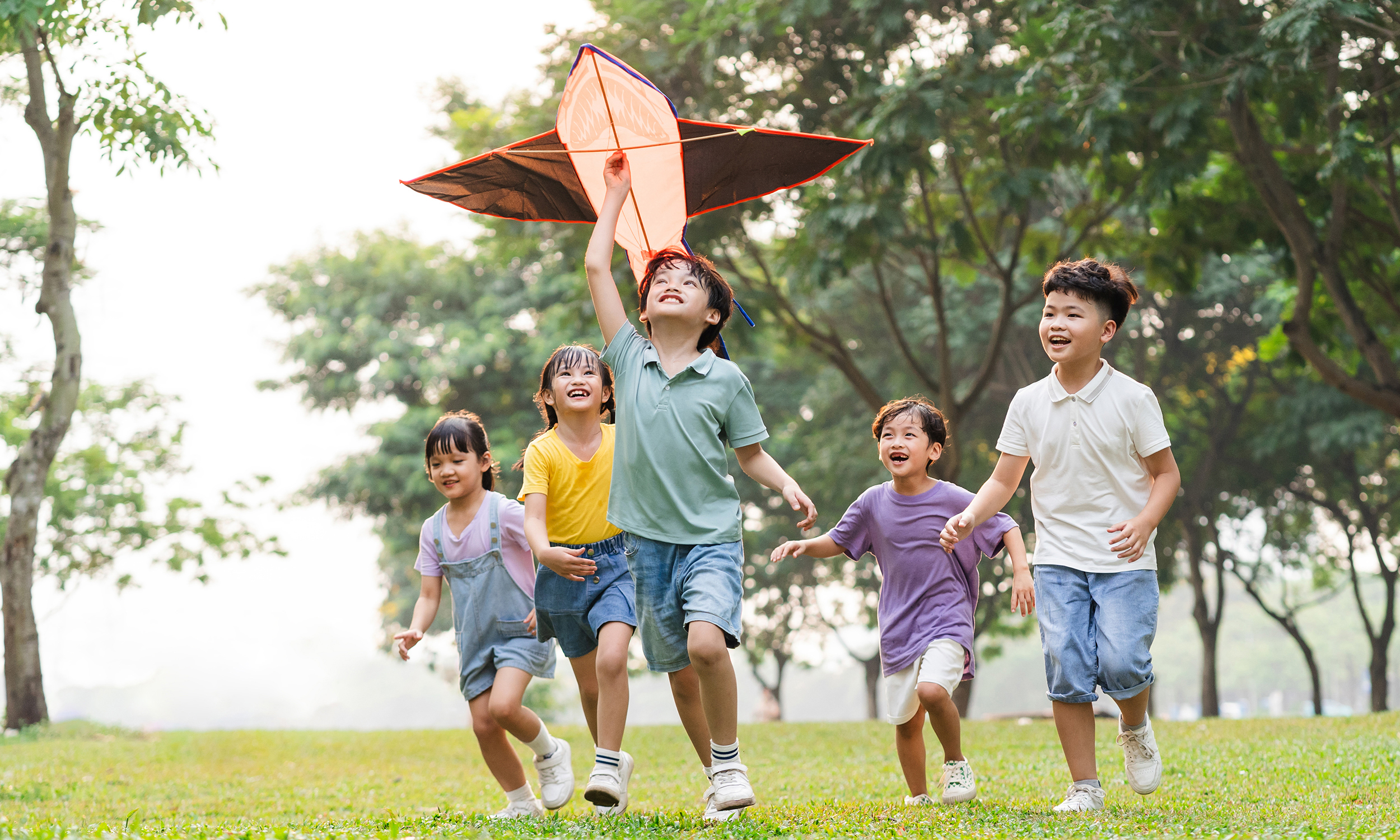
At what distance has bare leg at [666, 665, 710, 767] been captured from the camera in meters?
4.72

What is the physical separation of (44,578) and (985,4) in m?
18.5

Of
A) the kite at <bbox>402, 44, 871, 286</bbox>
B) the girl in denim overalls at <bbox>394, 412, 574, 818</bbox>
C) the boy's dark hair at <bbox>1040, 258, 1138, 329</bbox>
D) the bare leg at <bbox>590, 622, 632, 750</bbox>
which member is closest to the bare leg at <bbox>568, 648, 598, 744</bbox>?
the girl in denim overalls at <bbox>394, 412, 574, 818</bbox>

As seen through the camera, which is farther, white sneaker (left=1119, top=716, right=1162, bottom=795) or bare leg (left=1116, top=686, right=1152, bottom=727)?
white sneaker (left=1119, top=716, right=1162, bottom=795)

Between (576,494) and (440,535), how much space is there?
2.94 feet

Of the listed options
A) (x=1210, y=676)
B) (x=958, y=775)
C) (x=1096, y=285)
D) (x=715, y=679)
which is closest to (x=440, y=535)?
(x=715, y=679)

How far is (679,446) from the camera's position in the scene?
4562 mm

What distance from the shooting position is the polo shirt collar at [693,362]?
15.4ft

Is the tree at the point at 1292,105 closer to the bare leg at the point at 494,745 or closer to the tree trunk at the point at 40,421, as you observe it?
the bare leg at the point at 494,745

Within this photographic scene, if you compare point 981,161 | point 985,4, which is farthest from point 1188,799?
point 981,161

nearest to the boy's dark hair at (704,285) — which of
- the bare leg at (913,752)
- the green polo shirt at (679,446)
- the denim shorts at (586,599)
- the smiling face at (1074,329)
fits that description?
the green polo shirt at (679,446)

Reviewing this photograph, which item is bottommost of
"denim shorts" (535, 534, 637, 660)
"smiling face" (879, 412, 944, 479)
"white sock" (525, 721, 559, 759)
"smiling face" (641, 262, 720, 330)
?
"white sock" (525, 721, 559, 759)

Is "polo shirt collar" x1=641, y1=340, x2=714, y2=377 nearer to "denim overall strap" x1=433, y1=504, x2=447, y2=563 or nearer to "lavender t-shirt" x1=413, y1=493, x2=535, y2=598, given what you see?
"lavender t-shirt" x1=413, y1=493, x2=535, y2=598

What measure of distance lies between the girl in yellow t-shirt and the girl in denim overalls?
9.5 inches

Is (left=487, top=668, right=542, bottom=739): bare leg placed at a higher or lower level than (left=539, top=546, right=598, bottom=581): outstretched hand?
lower
